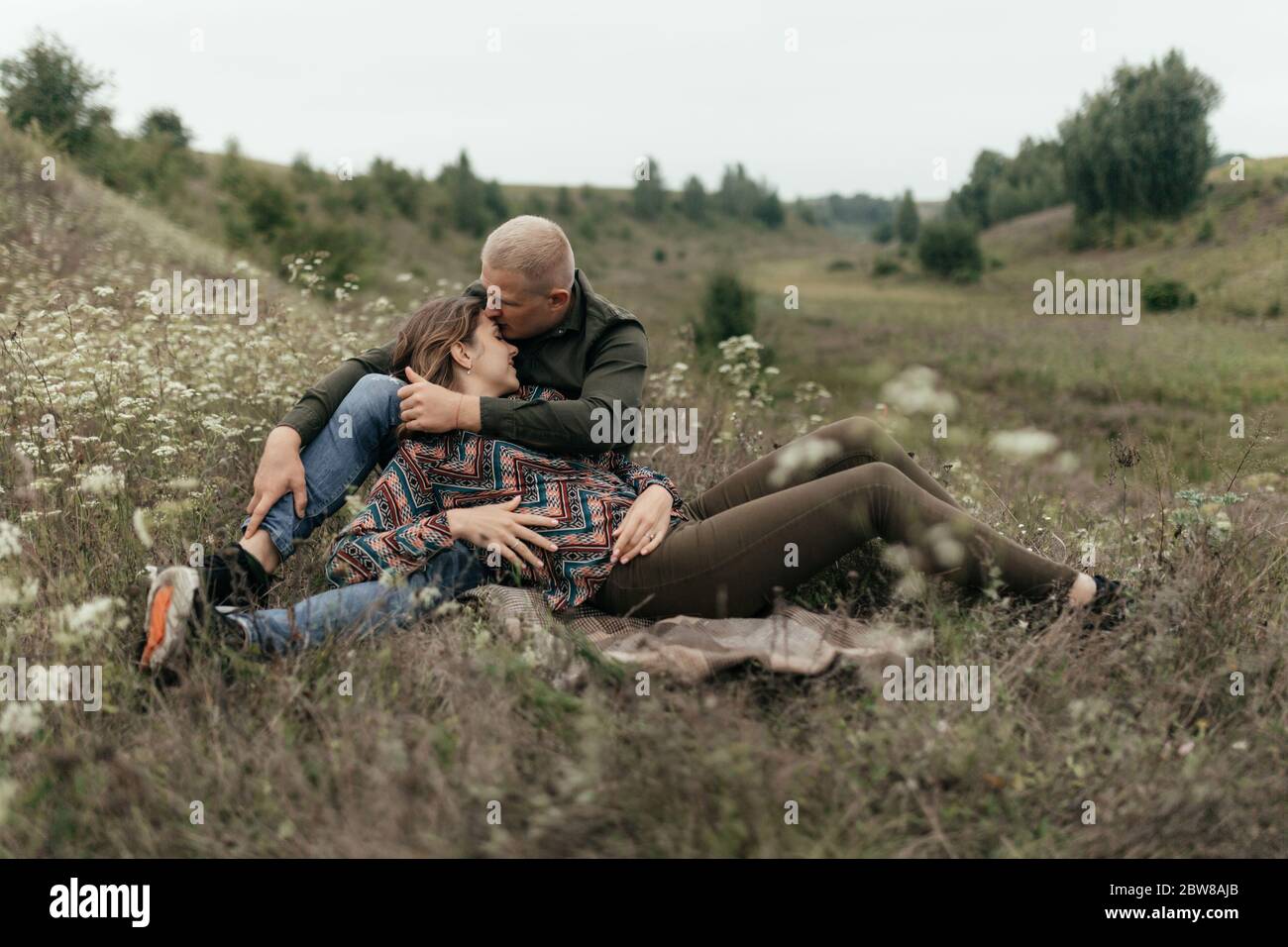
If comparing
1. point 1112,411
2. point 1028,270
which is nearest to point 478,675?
point 1112,411

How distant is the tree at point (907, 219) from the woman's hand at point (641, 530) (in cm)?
6992

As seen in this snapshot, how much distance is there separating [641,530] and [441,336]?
101 centimetres

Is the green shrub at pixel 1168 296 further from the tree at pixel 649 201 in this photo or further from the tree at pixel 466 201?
the tree at pixel 649 201

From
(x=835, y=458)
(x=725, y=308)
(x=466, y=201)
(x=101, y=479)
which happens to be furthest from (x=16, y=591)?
(x=466, y=201)

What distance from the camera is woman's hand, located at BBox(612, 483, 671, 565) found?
3.08 meters

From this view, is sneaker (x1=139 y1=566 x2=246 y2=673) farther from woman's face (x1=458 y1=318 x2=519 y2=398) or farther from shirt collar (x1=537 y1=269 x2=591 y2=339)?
shirt collar (x1=537 y1=269 x2=591 y2=339)

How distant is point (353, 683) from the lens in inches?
103

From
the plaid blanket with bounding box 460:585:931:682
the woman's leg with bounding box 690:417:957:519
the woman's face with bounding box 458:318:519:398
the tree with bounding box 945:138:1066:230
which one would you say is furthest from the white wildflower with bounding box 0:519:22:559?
the tree with bounding box 945:138:1066:230

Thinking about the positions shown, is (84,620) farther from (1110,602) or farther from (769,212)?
(769,212)

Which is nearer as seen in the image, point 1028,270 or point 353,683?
point 353,683

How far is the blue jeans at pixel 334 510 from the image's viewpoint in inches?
111

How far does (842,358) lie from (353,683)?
23.4 metres

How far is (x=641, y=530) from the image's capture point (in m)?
3.08
